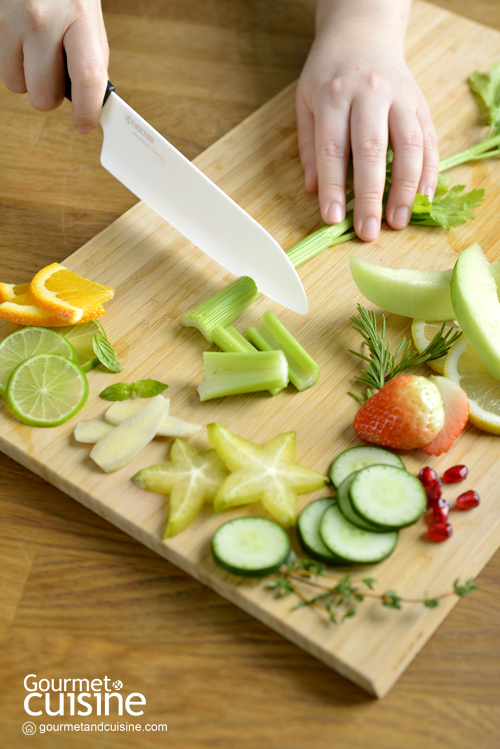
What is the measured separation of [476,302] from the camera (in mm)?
2160

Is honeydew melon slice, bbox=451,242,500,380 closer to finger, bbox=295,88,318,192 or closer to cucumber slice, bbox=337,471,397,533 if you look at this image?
cucumber slice, bbox=337,471,397,533

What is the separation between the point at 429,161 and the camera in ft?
9.11

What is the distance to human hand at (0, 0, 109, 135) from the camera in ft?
7.33

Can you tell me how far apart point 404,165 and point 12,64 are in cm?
155

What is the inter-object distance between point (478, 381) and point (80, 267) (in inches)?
59.2

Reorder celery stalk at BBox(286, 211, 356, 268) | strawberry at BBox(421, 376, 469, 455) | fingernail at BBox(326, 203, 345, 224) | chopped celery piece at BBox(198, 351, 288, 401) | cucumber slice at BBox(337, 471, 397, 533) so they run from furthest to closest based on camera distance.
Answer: fingernail at BBox(326, 203, 345, 224)
celery stalk at BBox(286, 211, 356, 268)
chopped celery piece at BBox(198, 351, 288, 401)
strawberry at BBox(421, 376, 469, 455)
cucumber slice at BBox(337, 471, 397, 533)

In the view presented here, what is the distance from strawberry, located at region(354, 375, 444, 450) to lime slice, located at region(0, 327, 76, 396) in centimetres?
100

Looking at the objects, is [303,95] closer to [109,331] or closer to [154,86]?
[154,86]

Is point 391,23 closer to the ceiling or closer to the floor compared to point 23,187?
closer to the ceiling

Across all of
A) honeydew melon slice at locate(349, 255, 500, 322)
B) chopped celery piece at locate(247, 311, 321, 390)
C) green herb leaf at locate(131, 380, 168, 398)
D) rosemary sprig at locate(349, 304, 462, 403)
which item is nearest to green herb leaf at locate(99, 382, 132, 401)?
green herb leaf at locate(131, 380, 168, 398)

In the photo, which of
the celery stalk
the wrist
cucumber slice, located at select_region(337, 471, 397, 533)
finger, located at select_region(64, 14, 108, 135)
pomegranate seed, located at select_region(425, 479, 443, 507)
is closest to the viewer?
cucumber slice, located at select_region(337, 471, 397, 533)

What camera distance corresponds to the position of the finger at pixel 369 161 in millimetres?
2639

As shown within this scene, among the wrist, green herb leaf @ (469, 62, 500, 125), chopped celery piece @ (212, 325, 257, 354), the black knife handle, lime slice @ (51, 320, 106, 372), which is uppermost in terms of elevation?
the wrist

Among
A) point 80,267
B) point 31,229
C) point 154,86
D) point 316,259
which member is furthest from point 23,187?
point 316,259
